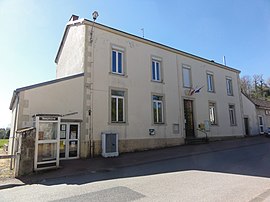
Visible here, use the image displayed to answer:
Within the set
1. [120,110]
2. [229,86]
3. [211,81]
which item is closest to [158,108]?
[120,110]

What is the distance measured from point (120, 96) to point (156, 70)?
155 inches

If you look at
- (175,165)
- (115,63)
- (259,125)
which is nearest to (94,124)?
(115,63)

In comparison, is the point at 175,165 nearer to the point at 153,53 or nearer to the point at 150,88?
the point at 150,88

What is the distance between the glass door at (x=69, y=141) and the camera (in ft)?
34.8

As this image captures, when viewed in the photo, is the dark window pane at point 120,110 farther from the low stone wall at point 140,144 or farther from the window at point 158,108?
the window at point 158,108

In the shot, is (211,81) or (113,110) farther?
(211,81)

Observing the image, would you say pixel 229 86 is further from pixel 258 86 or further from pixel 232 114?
pixel 258 86

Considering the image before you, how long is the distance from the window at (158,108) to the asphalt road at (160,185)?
629 centimetres

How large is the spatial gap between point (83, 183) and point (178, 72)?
41.2ft

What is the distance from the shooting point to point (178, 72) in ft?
55.5

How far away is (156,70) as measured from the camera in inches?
619

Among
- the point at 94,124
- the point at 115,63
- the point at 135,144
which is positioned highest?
the point at 115,63

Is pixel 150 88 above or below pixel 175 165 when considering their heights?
above

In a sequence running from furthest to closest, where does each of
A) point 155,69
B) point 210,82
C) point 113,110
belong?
point 210,82 → point 155,69 → point 113,110
